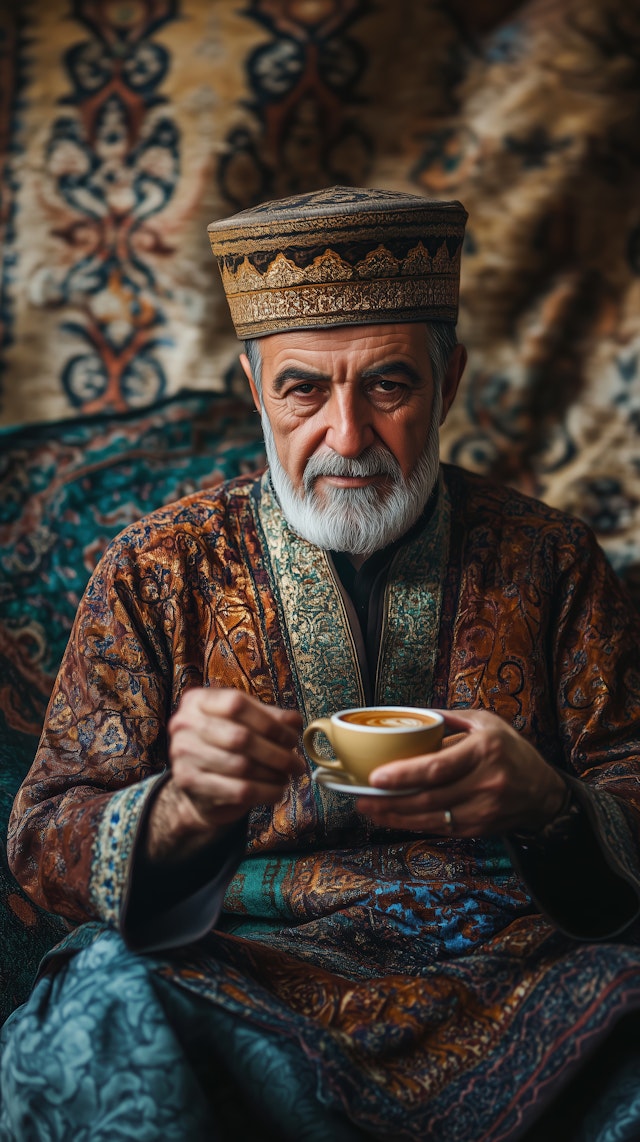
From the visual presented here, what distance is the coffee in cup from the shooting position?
154 centimetres

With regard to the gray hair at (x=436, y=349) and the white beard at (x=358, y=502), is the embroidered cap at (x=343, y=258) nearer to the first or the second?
the gray hair at (x=436, y=349)

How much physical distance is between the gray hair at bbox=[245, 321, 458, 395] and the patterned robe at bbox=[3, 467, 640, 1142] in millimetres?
208

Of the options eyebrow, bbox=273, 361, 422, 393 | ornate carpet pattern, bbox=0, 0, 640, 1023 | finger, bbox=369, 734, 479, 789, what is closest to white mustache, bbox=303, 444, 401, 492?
eyebrow, bbox=273, 361, 422, 393

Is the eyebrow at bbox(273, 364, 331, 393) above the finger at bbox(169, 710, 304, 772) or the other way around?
above

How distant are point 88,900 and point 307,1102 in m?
0.40

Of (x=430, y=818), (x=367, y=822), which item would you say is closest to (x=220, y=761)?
(x=430, y=818)

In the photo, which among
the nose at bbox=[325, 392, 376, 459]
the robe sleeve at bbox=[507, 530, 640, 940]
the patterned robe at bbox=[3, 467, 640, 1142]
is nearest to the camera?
the patterned robe at bbox=[3, 467, 640, 1142]

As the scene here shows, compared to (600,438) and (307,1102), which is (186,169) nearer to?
(600,438)

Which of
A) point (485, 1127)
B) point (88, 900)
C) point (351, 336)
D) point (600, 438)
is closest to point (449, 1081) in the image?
point (485, 1127)

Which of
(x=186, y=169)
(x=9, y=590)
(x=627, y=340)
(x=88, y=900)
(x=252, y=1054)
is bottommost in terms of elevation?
(x=252, y=1054)

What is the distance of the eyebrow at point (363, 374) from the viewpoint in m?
2.00

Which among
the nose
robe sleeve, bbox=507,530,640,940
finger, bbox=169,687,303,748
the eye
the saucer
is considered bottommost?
robe sleeve, bbox=507,530,640,940

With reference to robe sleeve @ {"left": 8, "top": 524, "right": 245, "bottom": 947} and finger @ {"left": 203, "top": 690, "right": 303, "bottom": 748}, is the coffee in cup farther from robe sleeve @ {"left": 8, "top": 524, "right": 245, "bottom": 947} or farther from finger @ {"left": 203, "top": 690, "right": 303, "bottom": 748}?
robe sleeve @ {"left": 8, "top": 524, "right": 245, "bottom": 947}

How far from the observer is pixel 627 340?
3.53 metres
